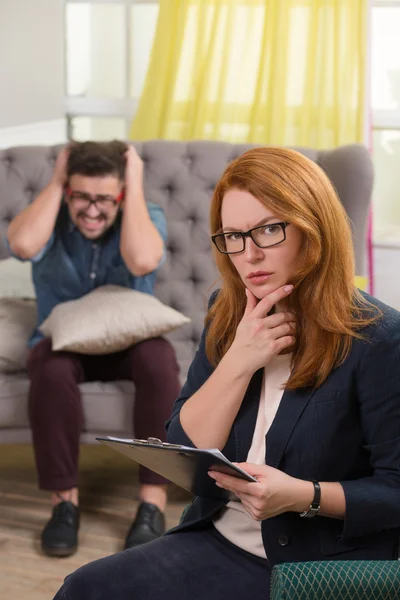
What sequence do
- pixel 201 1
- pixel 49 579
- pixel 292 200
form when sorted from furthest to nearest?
1. pixel 201 1
2. pixel 49 579
3. pixel 292 200

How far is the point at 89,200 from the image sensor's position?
279cm

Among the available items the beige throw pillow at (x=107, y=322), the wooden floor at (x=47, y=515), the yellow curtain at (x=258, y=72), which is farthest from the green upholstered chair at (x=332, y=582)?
the yellow curtain at (x=258, y=72)

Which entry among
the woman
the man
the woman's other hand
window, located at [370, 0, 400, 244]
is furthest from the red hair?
window, located at [370, 0, 400, 244]

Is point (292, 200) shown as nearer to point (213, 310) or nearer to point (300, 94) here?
point (213, 310)

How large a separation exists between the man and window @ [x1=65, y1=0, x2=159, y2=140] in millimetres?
1220

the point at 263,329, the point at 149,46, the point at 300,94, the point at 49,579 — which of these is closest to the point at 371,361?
the point at 263,329

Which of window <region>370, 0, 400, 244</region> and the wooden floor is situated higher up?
window <region>370, 0, 400, 244</region>

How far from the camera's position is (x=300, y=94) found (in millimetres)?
3779

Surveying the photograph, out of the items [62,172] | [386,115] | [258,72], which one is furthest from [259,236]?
[386,115]

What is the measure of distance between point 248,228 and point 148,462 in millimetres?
348

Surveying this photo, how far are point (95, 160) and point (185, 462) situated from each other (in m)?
1.79

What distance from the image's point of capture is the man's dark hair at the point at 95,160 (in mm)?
2799

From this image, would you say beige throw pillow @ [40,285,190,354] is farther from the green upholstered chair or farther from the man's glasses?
the green upholstered chair

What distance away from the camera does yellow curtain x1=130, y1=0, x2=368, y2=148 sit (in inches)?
146
